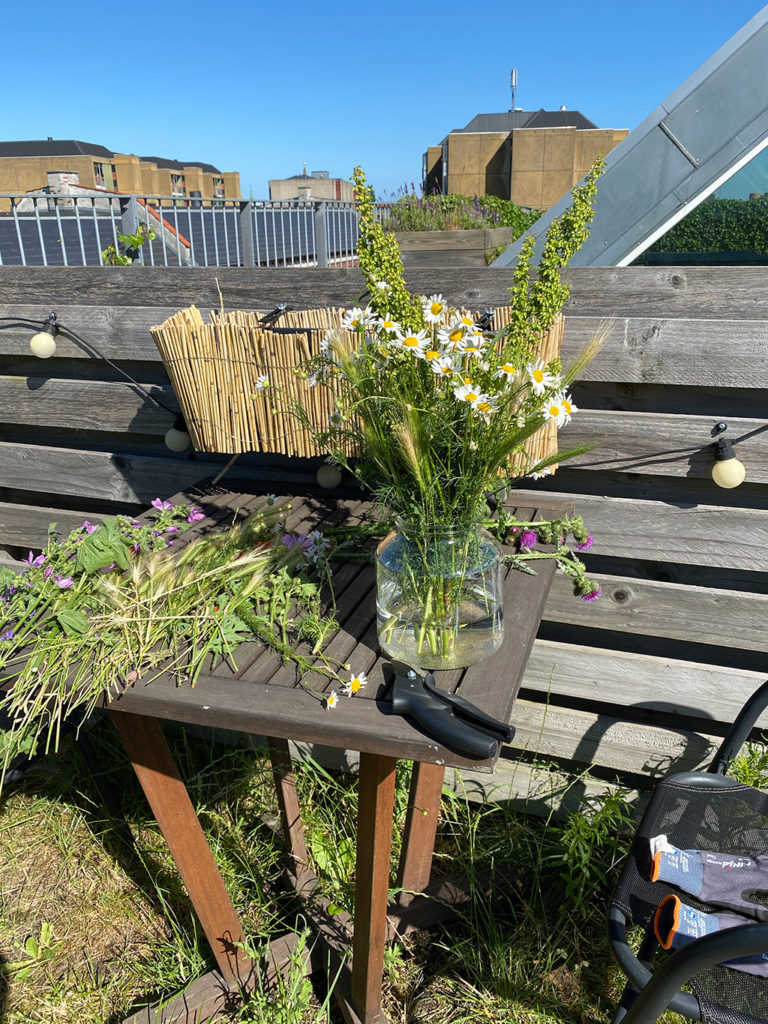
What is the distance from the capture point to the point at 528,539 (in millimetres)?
1896

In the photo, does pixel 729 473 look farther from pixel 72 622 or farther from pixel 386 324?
pixel 72 622

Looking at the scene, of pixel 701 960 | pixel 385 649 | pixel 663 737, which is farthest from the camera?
pixel 663 737

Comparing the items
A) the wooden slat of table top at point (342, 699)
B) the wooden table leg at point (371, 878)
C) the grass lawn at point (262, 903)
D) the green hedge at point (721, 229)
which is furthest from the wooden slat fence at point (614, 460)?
the wooden table leg at point (371, 878)

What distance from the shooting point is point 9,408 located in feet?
10.0

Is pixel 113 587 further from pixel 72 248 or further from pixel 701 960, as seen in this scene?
pixel 72 248

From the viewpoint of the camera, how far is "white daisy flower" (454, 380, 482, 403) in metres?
1.14

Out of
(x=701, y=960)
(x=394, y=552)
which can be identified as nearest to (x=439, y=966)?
(x=701, y=960)

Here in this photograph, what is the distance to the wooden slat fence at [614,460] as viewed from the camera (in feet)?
6.86

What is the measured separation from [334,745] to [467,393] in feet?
2.02

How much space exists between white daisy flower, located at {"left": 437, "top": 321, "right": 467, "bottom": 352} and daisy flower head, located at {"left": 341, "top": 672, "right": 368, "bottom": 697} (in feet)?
1.99

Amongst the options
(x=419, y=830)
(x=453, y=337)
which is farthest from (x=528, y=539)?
(x=419, y=830)

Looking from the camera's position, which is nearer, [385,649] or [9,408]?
[385,649]

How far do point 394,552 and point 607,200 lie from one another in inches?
52.8

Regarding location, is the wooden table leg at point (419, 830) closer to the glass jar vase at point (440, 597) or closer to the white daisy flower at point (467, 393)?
the glass jar vase at point (440, 597)
